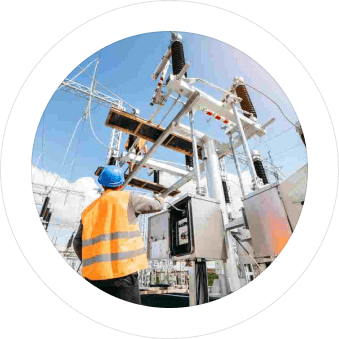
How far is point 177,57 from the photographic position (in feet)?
12.1

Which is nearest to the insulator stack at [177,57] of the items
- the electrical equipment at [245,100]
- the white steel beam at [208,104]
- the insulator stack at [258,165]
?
the white steel beam at [208,104]

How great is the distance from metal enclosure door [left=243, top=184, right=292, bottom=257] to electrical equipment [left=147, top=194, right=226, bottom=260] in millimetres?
475

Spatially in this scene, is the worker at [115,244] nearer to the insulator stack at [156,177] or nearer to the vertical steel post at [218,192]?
the vertical steel post at [218,192]

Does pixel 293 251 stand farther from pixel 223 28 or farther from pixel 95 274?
pixel 223 28

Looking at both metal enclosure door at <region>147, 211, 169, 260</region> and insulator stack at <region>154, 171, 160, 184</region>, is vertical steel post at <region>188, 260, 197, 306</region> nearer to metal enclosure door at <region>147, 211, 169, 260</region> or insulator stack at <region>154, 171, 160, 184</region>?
metal enclosure door at <region>147, 211, 169, 260</region>

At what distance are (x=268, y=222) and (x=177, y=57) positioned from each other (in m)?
3.16

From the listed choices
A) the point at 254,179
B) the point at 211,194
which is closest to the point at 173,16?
the point at 254,179

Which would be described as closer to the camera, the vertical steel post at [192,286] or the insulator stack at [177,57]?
the vertical steel post at [192,286]

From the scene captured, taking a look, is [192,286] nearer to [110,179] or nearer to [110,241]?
[110,241]

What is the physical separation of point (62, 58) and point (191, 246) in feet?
7.13

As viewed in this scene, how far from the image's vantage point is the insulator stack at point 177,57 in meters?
3.61

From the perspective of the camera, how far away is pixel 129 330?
1579mm

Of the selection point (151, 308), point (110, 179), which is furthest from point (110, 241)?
point (151, 308)

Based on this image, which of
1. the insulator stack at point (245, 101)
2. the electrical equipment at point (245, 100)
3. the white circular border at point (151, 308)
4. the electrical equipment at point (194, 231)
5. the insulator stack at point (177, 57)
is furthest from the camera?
the insulator stack at point (245, 101)
